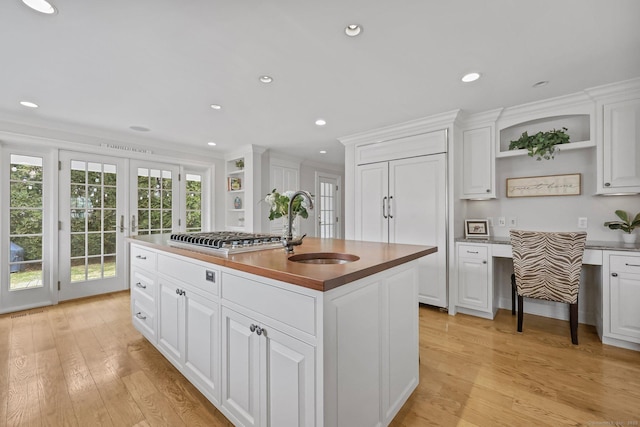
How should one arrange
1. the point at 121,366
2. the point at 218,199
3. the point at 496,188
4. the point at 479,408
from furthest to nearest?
the point at 218,199
the point at 496,188
the point at 121,366
the point at 479,408

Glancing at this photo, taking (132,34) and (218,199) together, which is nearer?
(132,34)

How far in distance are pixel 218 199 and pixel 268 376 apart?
4323 mm

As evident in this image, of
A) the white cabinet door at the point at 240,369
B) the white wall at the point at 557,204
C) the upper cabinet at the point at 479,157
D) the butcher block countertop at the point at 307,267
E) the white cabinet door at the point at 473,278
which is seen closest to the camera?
the butcher block countertop at the point at 307,267

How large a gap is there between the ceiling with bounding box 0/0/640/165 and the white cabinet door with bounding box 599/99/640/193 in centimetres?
32

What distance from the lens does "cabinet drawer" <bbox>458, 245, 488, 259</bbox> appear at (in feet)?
9.59

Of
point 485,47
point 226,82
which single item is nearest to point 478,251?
point 485,47

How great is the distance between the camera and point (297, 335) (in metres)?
1.05

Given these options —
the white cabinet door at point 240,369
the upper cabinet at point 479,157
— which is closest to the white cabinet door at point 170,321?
the white cabinet door at point 240,369

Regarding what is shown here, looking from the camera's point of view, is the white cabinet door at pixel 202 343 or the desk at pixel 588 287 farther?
the desk at pixel 588 287

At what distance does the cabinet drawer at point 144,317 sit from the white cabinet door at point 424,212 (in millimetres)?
2707

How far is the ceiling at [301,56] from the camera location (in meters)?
1.54

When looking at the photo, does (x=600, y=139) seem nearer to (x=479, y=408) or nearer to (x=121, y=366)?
(x=479, y=408)

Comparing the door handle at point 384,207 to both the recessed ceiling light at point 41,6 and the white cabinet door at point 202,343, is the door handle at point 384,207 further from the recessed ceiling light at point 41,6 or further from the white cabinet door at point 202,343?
the recessed ceiling light at point 41,6

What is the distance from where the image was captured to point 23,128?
3.20 metres
